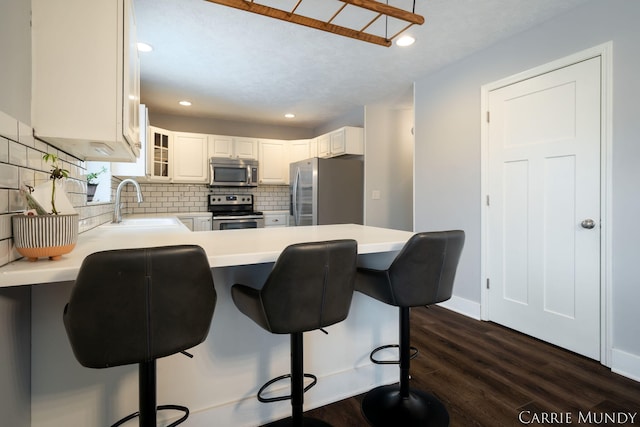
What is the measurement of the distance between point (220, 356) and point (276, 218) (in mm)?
3717

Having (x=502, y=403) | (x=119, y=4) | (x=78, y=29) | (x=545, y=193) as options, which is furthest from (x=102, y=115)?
(x=545, y=193)

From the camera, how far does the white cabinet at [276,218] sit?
5.03 m

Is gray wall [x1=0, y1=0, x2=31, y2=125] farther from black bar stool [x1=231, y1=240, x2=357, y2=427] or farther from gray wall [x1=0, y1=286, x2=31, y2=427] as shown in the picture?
black bar stool [x1=231, y1=240, x2=357, y2=427]

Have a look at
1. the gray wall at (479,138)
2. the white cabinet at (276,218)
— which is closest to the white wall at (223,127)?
the white cabinet at (276,218)

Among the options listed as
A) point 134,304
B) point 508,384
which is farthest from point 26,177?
point 508,384

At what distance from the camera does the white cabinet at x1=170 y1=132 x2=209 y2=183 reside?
4566 millimetres

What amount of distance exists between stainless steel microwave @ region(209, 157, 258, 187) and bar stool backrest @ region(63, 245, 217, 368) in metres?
4.01

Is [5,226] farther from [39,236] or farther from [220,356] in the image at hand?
[220,356]

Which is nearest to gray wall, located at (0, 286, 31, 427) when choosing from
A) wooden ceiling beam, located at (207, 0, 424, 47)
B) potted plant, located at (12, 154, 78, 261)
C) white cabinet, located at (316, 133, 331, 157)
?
potted plant, located at (12, 154, 78, 261)

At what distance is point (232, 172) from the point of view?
481 cm

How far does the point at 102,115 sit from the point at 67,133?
145mm

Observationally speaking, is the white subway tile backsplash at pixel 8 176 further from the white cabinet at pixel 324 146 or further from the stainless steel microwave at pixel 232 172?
the white cabinet at pixel 324 146

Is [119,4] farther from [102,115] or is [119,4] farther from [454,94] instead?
[454,94]

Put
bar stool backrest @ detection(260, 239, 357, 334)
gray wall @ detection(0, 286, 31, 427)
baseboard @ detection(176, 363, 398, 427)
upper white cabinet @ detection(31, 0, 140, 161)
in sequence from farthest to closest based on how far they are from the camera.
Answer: baseboard @ detection(176, 363, 398, 427), upper white cabinet @ detection(31, 0, 140, 161), bar stool backrest @ detection(260, 239, 357, 334), gray wall @ detection(0, 286, 31, 427)
